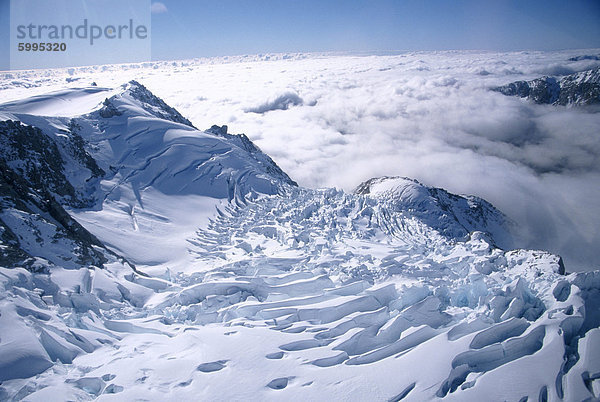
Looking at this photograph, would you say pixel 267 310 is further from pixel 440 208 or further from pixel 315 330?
pixel 440 208

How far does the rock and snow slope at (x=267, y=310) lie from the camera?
7.64 metres

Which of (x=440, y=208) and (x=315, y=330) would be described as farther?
(x=440, y=208)

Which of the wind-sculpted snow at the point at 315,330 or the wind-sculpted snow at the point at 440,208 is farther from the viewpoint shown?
the wind-sculpted snow at the point at 440,208

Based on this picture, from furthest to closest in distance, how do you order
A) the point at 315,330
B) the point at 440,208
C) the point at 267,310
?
the point at 440,208, the point at 267,310, the point at 315,330

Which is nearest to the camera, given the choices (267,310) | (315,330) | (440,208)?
(315,330)

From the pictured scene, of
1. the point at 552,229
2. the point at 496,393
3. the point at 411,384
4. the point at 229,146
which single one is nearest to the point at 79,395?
the point at 411,384

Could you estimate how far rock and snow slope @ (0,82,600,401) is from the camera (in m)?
7.64

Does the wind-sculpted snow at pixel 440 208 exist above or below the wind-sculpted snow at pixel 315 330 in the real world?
below

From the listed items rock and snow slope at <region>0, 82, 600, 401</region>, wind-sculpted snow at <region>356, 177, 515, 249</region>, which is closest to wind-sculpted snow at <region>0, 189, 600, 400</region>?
rock and snow slope at <region>0, 82, 600, 401</region>

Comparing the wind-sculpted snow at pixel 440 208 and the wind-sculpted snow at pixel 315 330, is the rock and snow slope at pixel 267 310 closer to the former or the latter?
the wind-sculpted snow at pixel 315 330

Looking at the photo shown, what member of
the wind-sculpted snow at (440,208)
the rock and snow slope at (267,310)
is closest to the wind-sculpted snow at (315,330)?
the rock and snow slope at (267,310)

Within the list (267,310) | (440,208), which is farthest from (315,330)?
(440,208)

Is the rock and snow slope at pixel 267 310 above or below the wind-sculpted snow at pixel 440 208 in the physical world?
above

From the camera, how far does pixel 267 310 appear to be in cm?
1125
